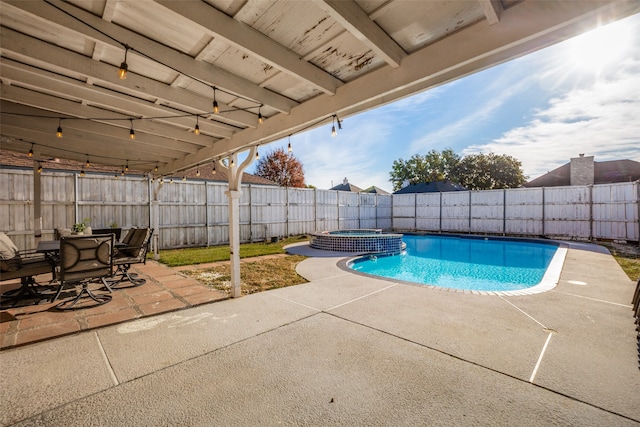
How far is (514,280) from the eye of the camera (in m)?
6.38

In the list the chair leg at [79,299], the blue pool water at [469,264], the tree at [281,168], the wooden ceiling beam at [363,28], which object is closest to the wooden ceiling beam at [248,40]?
the wooden ceiling beam at [363,28]

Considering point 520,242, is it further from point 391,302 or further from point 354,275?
point 391,302

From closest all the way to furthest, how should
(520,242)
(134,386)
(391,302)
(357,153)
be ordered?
(134,386), (391,302), (520,242), (357,153)

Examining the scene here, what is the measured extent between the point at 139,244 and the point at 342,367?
5.01 m

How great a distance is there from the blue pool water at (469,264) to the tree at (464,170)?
581 inches

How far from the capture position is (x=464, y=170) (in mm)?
25000

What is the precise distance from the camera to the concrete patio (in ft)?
5.69

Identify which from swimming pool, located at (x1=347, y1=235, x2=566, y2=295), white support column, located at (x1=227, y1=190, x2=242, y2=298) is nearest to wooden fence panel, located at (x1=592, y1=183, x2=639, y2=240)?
swimming pool, located at (x1=347, y1=235, x2=566, y2=295)

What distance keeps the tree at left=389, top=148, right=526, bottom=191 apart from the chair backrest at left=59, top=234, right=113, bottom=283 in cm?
2718

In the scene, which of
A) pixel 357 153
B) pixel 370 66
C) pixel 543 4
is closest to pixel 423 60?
pixel 370 66

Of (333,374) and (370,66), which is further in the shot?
(370,66)

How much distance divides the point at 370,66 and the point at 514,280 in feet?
21.5

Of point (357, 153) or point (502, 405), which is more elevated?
point (357, 153)

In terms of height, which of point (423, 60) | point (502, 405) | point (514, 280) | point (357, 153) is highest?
point (357, 153)
